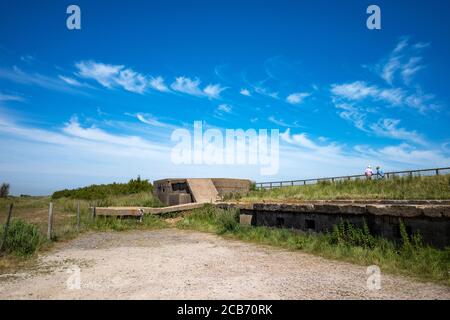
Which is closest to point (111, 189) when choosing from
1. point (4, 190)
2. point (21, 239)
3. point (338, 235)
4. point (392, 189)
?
point (4, 190)

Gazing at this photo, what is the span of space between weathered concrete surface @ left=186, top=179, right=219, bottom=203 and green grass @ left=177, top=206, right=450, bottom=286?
6.94 meters

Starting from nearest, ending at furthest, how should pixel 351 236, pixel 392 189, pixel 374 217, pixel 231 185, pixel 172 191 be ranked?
1. pixel 374 217
2. pixel 351 236
3. pixel 392 189
4. pixel 172 191
5. pixel 231 185

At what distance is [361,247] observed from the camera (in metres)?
8.38

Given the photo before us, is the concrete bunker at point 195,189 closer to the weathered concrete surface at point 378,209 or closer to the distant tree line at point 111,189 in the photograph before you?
the weathered concrete surface at point 378,209

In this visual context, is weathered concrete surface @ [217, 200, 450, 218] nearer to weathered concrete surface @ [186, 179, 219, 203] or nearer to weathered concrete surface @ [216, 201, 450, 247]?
weathered concrete surface @ [216, 201, 450, 247]

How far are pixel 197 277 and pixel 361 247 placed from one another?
14.6 feet

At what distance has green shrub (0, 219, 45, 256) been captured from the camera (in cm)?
872

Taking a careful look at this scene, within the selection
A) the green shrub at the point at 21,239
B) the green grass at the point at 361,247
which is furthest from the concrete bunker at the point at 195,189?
the green shrub at the point at 21,239

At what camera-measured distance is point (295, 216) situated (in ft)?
37.4

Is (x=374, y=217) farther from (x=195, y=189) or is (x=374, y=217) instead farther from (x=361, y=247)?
(x=195, y=189)

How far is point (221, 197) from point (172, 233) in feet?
25.4
